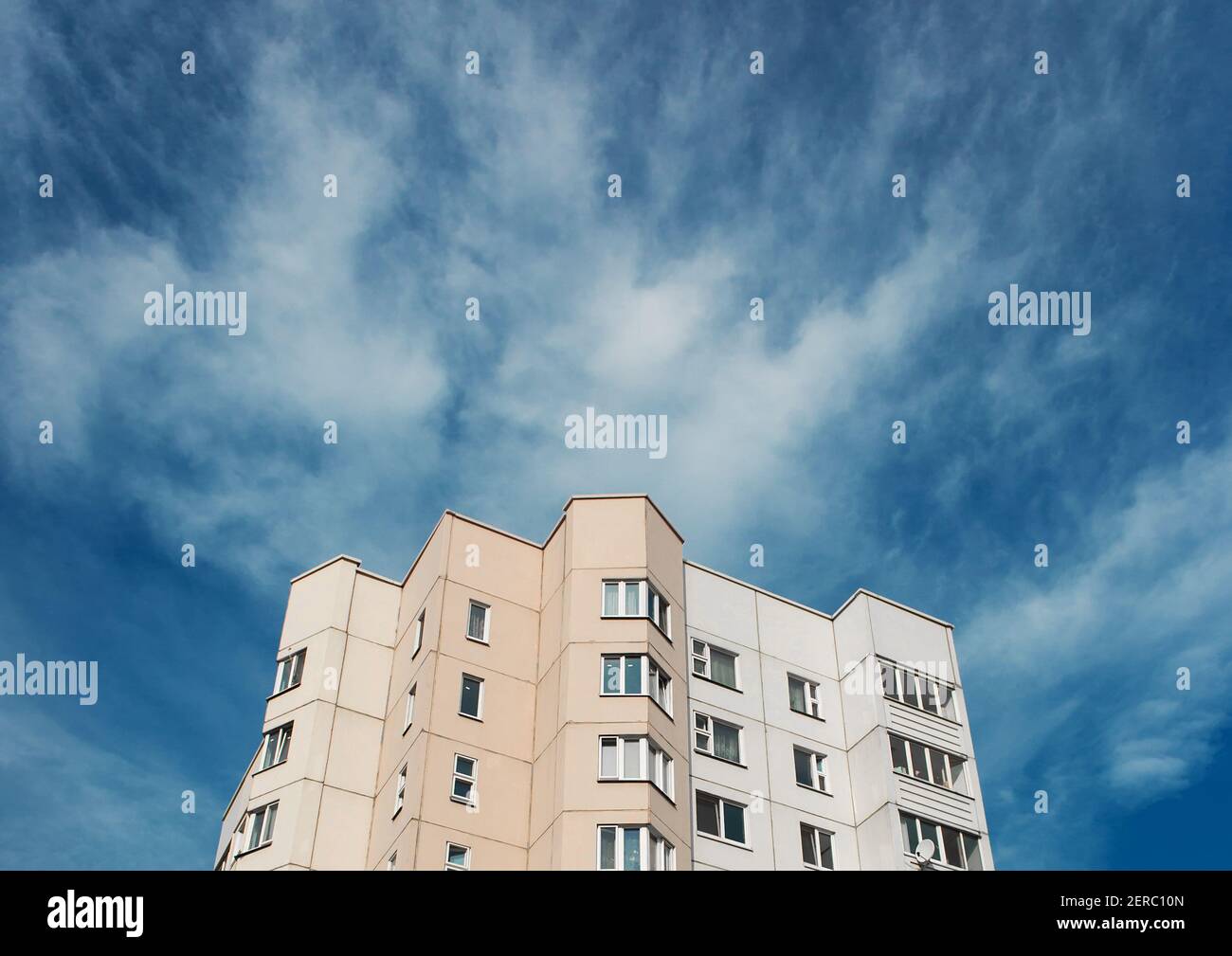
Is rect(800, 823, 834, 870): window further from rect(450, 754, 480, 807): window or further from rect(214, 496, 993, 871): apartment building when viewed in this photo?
rect(450, 754, 480, 807): window

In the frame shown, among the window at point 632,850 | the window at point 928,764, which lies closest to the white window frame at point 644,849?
the window at point 632,850

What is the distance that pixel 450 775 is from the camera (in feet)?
113

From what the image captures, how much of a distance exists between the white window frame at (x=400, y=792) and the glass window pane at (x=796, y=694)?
1393cm

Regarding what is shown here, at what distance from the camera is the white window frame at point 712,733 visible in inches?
1518

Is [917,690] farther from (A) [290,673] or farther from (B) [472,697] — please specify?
(A) [290,673]

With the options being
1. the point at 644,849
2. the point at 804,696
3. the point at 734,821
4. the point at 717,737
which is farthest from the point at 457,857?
the point at 804,696

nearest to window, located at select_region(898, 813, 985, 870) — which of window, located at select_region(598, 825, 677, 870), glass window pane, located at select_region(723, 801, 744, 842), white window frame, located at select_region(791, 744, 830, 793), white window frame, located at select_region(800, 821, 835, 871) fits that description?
white window frame, located at select_region(800, 821, 835, 871)

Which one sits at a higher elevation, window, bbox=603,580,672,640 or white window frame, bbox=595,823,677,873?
window, bbox=603,580,672,640

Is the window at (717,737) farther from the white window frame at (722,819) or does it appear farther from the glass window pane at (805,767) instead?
the glass window pane at (805,767)

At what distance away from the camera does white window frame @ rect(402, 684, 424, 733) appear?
36647mm

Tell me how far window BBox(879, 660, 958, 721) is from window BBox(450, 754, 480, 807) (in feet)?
51.0
